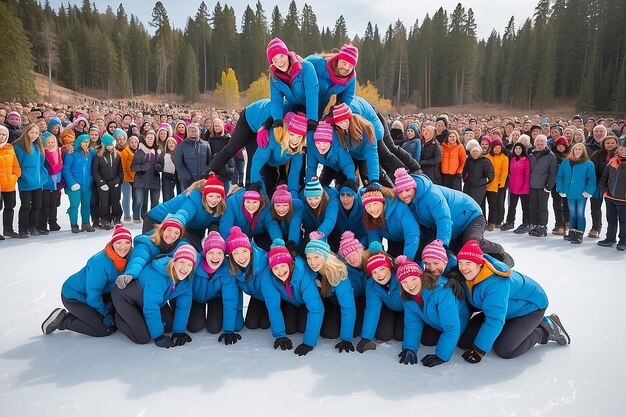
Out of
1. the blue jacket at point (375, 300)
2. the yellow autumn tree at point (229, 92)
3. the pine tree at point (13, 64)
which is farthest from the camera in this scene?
the yellow autumn tree at point (229, 92)

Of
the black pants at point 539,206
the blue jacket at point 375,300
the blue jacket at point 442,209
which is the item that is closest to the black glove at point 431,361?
the blue jacket at point 375,300

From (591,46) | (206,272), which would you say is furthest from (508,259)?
(591,46)

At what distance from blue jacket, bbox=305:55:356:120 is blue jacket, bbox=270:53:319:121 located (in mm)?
179

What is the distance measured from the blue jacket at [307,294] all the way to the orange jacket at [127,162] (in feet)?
18.9

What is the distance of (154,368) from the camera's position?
3.14 meters

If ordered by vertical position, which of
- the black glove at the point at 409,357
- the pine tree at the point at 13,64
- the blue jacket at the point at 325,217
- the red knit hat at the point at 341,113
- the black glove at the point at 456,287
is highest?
the pine tree at the point at 13,64

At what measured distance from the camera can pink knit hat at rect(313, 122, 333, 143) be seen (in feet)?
13.9

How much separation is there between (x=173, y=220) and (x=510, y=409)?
3.16 metres

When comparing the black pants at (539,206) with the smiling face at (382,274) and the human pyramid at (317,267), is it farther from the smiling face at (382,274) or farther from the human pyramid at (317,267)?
the smiling face at (382,274)

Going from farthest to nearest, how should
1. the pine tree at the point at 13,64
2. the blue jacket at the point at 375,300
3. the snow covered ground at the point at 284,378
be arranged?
the pine tree at the point at 13,64, the blue jacket at the point at 375,300, the snow covered ground at the point at 284,378

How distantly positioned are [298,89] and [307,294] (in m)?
2.19

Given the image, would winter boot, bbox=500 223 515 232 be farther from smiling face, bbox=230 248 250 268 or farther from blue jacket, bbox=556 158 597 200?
smiling face, bbox=230 248 250 268

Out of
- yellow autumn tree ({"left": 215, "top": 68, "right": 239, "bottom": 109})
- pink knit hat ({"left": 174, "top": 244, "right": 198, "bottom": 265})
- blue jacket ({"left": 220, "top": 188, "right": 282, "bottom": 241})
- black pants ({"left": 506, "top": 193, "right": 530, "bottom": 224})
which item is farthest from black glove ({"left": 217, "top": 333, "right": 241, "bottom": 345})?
yellow autumn tree ({"left": 215, "top": 68, "right": 239, "bottom": 109})

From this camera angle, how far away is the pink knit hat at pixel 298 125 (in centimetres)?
417
